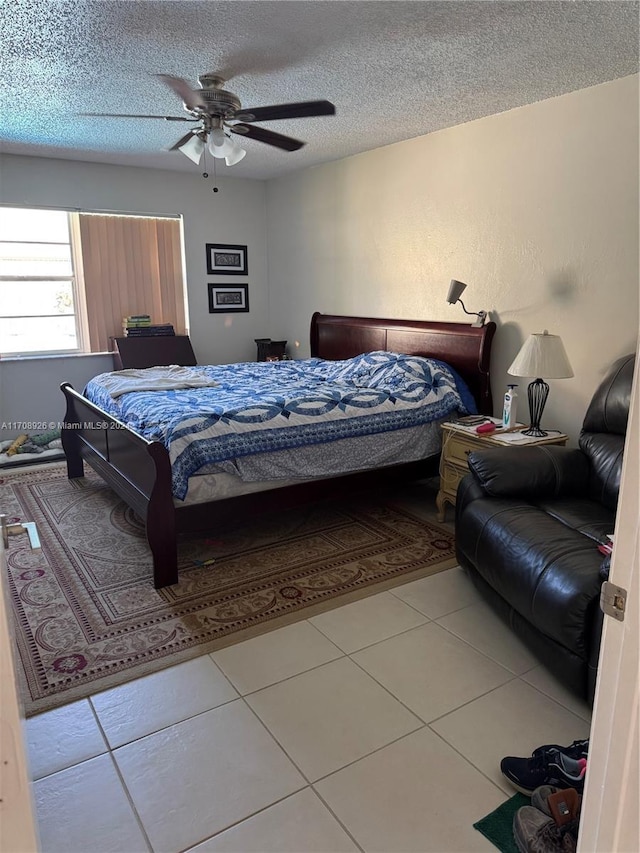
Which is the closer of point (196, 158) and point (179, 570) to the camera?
point (179, 570)

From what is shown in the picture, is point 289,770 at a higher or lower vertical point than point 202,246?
lower

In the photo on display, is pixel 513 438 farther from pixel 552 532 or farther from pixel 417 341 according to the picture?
pixel 417 341

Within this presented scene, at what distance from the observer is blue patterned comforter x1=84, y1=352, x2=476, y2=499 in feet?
9.80

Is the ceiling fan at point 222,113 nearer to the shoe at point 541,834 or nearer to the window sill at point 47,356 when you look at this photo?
the window sill at point 47,356

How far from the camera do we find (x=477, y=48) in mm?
2699

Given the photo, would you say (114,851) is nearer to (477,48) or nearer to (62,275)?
(477,48)

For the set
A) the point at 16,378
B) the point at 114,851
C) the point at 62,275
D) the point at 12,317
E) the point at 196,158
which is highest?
the point at 196,158

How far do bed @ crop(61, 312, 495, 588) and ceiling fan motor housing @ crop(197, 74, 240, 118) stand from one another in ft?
5.68

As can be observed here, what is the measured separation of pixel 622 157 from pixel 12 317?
498 centimetres

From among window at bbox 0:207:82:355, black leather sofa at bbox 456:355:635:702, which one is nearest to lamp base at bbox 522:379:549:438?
black leather sofa at bbox 456:355:635:702

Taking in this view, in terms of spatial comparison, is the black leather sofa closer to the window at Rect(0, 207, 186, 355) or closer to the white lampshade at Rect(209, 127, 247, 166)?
the white lampshade at Rect(209, 127, 247, 166)

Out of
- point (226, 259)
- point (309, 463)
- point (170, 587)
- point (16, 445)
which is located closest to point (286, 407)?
point (309, 463)

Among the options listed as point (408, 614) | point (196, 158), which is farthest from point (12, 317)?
point (408, 614)

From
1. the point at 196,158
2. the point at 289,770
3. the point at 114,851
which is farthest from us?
the point at 196,158
